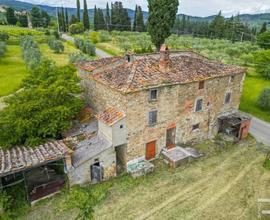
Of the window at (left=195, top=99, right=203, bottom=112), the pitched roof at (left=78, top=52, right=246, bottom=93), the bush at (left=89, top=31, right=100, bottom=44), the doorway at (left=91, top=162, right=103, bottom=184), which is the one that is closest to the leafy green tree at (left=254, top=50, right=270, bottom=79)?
the pitched roof at (left=78, top=52, right=246, bottom=93)

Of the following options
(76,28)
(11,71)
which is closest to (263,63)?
(11,71)

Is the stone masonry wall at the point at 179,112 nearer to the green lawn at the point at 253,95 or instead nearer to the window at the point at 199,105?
the window at the point at 199,105

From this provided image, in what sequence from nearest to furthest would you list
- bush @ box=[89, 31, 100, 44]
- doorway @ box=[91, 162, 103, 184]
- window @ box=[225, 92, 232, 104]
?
doorway @ box=[91, 162, 103, 184] → window @ box=[225, 92, 232, 104] → bush @ box=[89, 31, 100, 44]

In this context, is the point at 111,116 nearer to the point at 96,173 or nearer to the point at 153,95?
the point at 153,95

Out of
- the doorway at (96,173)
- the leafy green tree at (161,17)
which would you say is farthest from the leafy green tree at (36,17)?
the doorway at (96,173)

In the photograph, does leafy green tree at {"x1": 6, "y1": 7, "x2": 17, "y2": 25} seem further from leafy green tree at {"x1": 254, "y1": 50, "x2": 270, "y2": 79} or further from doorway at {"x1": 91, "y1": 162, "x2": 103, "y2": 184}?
doorway at {"x1": 91, "y1": 162, "x2": 103, "y2": 184}

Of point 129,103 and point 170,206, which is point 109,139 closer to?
point 129,103
